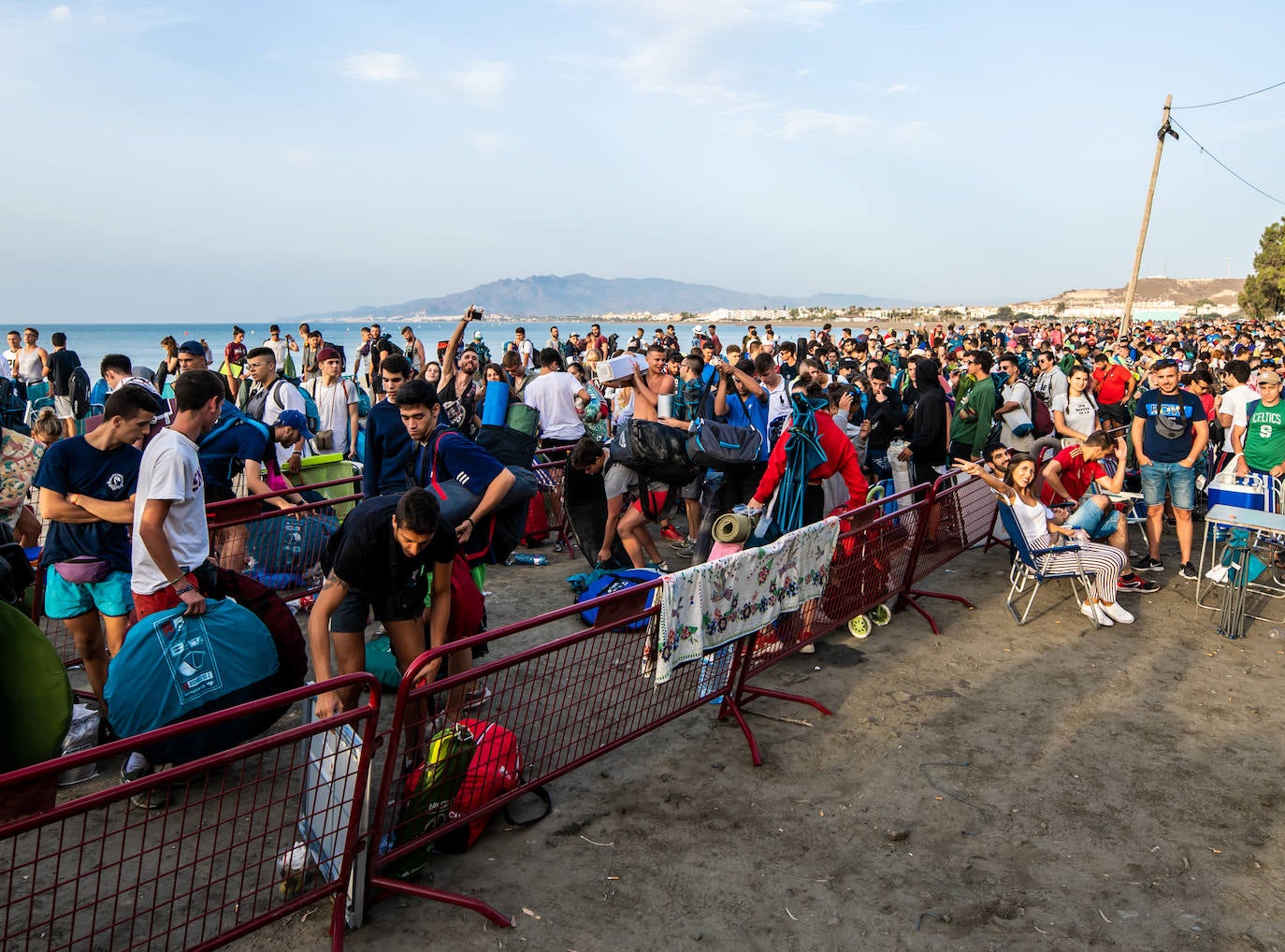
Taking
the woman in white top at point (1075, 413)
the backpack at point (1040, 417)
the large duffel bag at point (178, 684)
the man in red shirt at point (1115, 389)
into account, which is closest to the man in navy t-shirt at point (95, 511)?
the large duffel bag at point (178, 684)

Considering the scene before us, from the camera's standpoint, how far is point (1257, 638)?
6438mm

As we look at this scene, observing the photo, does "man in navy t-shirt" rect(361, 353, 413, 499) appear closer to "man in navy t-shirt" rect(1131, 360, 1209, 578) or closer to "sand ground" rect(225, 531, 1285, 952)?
"sand ground" rect(225, 531, 1285, 952)

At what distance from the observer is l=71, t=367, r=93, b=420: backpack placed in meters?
13.6

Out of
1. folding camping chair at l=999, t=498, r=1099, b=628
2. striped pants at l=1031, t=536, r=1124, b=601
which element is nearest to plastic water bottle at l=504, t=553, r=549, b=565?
folding camping chair at l=999, t=498, r=1099, b=628

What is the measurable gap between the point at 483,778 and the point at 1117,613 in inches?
214

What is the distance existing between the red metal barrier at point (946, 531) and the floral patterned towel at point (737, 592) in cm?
186

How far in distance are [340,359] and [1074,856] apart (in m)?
8.44

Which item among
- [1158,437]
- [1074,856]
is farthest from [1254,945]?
[1158,437]

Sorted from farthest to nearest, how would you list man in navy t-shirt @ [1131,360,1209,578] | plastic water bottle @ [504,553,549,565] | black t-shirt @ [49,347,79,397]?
black t-shirt @ [49,347,79,397]
plastic water bottle @ [504,553,549,565]
man in navy t-shirt @ [1131,360,1209,578]

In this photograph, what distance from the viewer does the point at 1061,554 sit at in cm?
671

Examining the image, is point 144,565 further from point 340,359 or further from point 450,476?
point 340,359

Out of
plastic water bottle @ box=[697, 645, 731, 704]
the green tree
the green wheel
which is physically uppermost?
the green tree

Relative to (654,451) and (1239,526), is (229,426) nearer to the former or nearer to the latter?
(654,451)

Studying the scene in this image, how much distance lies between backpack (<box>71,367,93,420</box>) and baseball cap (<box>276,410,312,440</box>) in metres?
8.28
